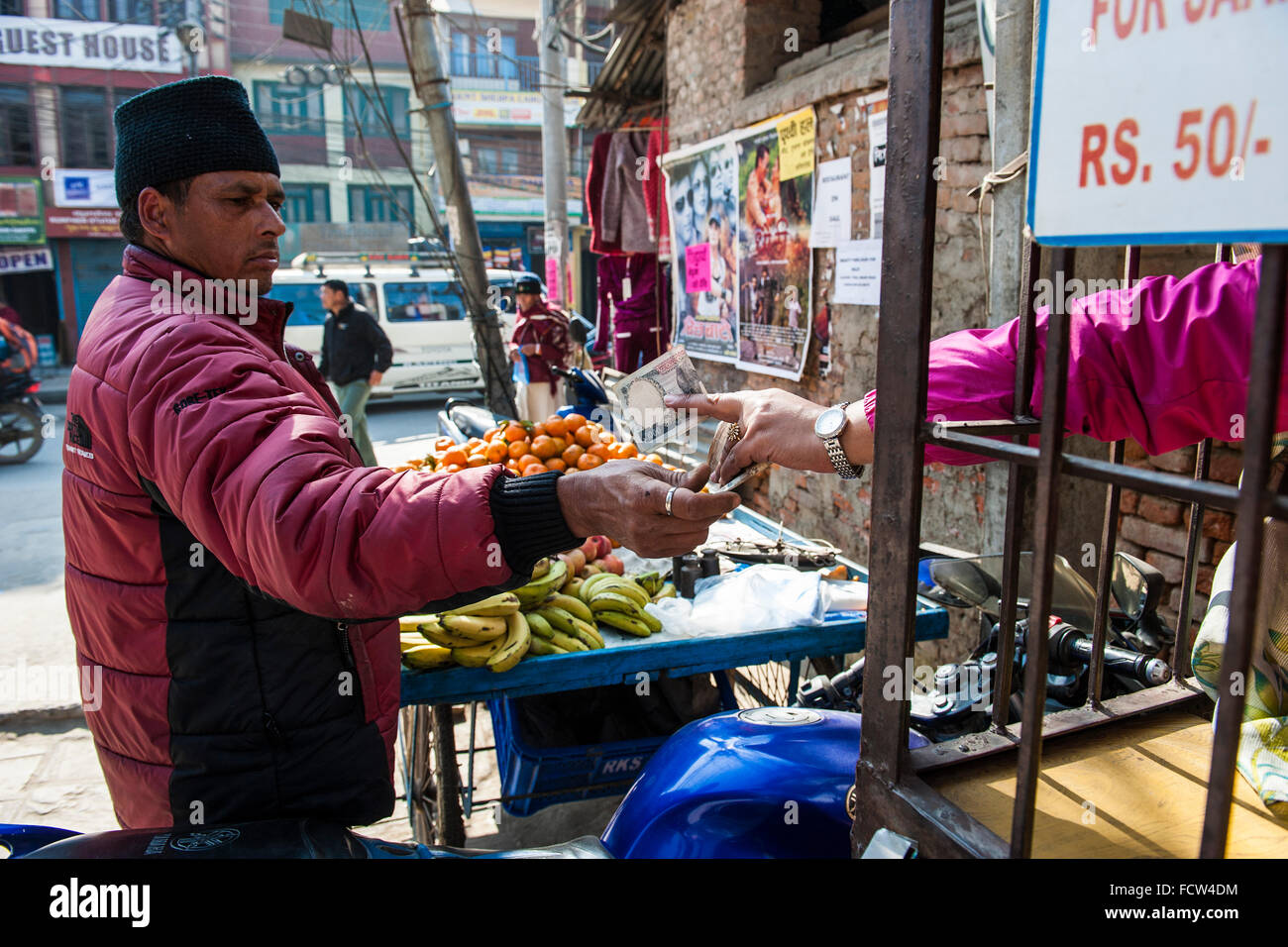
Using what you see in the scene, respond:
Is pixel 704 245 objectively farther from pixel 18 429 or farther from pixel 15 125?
pixel 15 125

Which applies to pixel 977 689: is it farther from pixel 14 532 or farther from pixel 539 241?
pixel 539 241

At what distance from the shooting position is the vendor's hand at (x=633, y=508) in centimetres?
136

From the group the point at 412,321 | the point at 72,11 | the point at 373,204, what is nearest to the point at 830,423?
the point at 412,321

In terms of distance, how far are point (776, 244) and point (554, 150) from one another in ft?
21.9

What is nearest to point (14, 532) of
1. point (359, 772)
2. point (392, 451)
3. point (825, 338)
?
point (392, 451)

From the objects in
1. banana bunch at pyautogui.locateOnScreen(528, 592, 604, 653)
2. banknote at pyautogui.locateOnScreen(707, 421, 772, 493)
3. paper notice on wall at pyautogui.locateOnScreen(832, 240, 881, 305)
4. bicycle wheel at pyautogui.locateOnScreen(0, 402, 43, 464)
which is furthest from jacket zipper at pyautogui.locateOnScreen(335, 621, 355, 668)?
bicycle wheel at pyautogui.locateOnScreen(0, 402, 43, 464)

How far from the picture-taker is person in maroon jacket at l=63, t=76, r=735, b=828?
1237 millimetres

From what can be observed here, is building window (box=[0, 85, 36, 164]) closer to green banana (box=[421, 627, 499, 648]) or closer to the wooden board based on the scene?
green banana (box=[421, 627, 499, 648])

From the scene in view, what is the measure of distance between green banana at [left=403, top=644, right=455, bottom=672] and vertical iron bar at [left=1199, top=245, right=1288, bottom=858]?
212 cm

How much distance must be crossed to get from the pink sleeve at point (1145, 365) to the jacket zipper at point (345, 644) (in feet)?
3.44

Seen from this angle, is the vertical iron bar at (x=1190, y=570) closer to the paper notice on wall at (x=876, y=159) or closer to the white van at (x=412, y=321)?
the paper notice on wall at (x=876, y=159)

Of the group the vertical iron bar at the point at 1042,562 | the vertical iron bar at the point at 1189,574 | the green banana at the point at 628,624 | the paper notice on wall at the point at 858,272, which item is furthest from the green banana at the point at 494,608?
the paper notice on wall at the point at 858,272

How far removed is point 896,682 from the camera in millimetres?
1202

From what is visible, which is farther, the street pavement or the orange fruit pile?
the orange fruit pile
